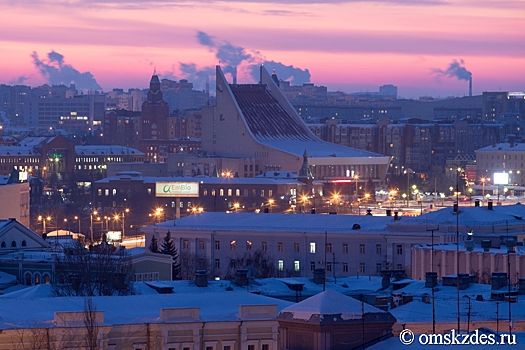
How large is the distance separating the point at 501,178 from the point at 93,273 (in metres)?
92.5

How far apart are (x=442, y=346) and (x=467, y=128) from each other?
15087cm

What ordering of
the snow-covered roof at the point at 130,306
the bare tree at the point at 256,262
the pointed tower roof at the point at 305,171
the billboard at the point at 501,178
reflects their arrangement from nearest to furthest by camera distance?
the snow-covered roof at the point at 130,306 → the bare tree at the point at 256,262 → the pointed tower roof at the point at 305,171 → the billboard at the point at 501,178

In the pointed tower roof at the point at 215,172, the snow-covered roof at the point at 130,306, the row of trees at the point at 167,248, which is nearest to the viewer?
the snow-covered roof at the point at 130,306

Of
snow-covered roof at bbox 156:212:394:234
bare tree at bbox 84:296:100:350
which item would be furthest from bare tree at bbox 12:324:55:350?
snow-covered roof at bbox 156:212:394:234

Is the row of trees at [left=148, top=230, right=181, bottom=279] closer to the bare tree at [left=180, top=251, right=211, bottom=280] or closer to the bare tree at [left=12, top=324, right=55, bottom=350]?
the bare tree at [left=180, top=251, right=211, bottom=280]

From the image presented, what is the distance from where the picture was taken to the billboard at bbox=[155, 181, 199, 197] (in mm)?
100750

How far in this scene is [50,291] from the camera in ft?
121

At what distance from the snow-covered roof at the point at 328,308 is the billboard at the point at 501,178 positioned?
109 metres

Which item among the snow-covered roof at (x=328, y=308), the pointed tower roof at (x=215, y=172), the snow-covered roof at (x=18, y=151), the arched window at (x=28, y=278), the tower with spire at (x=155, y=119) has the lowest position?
the arched window at (x=28, y=278)

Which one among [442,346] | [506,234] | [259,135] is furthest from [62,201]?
[442,346]

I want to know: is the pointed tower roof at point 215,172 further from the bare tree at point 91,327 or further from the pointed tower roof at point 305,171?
the bare tree at point 91,327

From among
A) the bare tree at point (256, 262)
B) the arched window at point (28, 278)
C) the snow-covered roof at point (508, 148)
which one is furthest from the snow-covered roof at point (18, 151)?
the arched window at point (28, 278)

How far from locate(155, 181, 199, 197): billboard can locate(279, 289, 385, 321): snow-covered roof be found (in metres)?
78.6

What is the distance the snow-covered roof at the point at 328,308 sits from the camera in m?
21.4
